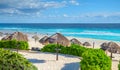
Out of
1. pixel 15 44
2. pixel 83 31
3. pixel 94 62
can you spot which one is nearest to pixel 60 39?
pixel 94 62

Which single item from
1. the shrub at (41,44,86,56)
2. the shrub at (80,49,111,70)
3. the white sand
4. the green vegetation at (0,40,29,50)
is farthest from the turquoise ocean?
the shrub at (80,49,111,70)

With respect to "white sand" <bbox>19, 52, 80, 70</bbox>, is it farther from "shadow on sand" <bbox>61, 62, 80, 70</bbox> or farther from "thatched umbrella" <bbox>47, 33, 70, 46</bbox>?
"thatched umbrella" <bbox>47, 33, 70, 46</bbox>

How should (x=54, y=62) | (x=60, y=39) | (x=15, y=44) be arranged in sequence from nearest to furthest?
1. (x=54, y=62)
2. (x=60, y=39)
3. (x=15, y=44)

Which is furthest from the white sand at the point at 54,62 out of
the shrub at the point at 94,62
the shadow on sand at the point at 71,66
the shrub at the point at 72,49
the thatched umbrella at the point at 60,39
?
the shrub at the point at 94,62

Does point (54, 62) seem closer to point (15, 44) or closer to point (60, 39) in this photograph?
point (60, 39)

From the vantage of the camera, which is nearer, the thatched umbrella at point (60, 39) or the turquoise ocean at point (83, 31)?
the thatched umbrella at point (60, 39)

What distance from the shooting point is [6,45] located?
25391 millimetres

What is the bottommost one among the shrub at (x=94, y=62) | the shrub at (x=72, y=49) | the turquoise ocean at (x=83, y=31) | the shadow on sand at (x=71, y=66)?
the shadow on sand at (x=71, y=66)

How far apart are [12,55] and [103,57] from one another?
722 cm

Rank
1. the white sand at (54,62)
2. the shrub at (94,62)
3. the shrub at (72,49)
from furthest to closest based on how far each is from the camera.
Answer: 1. the shrub at (72,49)
2. the white sand at (54,62)
3. the shrub at (94,62)

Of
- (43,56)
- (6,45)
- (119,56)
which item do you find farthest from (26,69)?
(119,56)

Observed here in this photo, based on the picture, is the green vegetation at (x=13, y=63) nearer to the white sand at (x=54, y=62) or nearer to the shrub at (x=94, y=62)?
the shrub at (x=94, y=62)

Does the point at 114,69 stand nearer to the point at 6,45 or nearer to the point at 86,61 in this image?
the point at 86,61

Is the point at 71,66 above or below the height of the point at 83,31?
below
